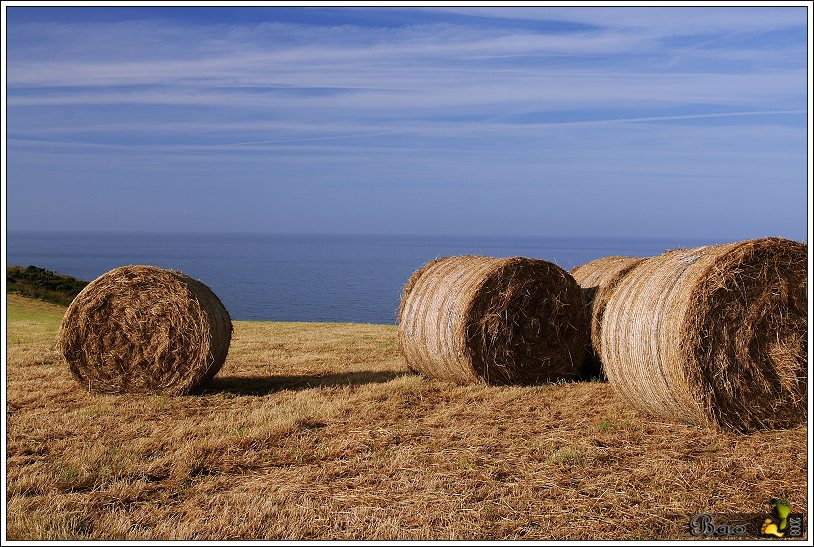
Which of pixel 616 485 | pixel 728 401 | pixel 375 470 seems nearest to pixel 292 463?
pixel 375 470

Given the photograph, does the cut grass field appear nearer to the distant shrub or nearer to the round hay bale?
the round hay bale

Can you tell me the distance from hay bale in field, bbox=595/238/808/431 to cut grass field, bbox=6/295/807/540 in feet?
0.84

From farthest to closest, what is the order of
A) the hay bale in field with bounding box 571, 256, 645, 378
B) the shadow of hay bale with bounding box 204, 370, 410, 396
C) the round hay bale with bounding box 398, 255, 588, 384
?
the hay bale in field with bounding box 571, 256, 645, 378
the shadow of hay bale with bounding box 204, 370, 410, 396
the round hay bale with bounding box 398, 255, 588, 384

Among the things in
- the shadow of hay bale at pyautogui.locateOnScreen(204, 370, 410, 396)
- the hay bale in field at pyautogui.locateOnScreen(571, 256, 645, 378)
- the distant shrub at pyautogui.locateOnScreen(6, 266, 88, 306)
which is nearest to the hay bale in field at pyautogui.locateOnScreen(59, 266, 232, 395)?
the shadow of hay bale at pyautogui.locateOnScreen(204, 370, 410, 396)

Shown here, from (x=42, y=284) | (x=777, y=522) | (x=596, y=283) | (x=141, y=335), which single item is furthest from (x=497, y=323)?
(x=42, y=284)

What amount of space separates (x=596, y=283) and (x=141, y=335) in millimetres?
6008

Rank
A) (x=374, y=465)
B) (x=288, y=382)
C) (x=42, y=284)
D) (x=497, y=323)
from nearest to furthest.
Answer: (x=374, y=465) < (x=497, y=323) < (x=288, y=382) < (x=42, y=284)

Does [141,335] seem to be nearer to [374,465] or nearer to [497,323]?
Result: [497,323]

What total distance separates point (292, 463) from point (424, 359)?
171 inches

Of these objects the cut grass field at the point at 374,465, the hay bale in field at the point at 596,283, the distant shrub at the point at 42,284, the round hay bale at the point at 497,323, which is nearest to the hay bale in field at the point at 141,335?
the cut grass field at the point at 374,465

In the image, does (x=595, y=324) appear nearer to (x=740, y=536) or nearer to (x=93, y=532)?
(x=740, y=536)

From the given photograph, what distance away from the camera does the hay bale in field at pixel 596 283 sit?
10.6 metres

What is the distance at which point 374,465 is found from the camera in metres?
6.63

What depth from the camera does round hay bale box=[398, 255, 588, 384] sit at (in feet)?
33.4
